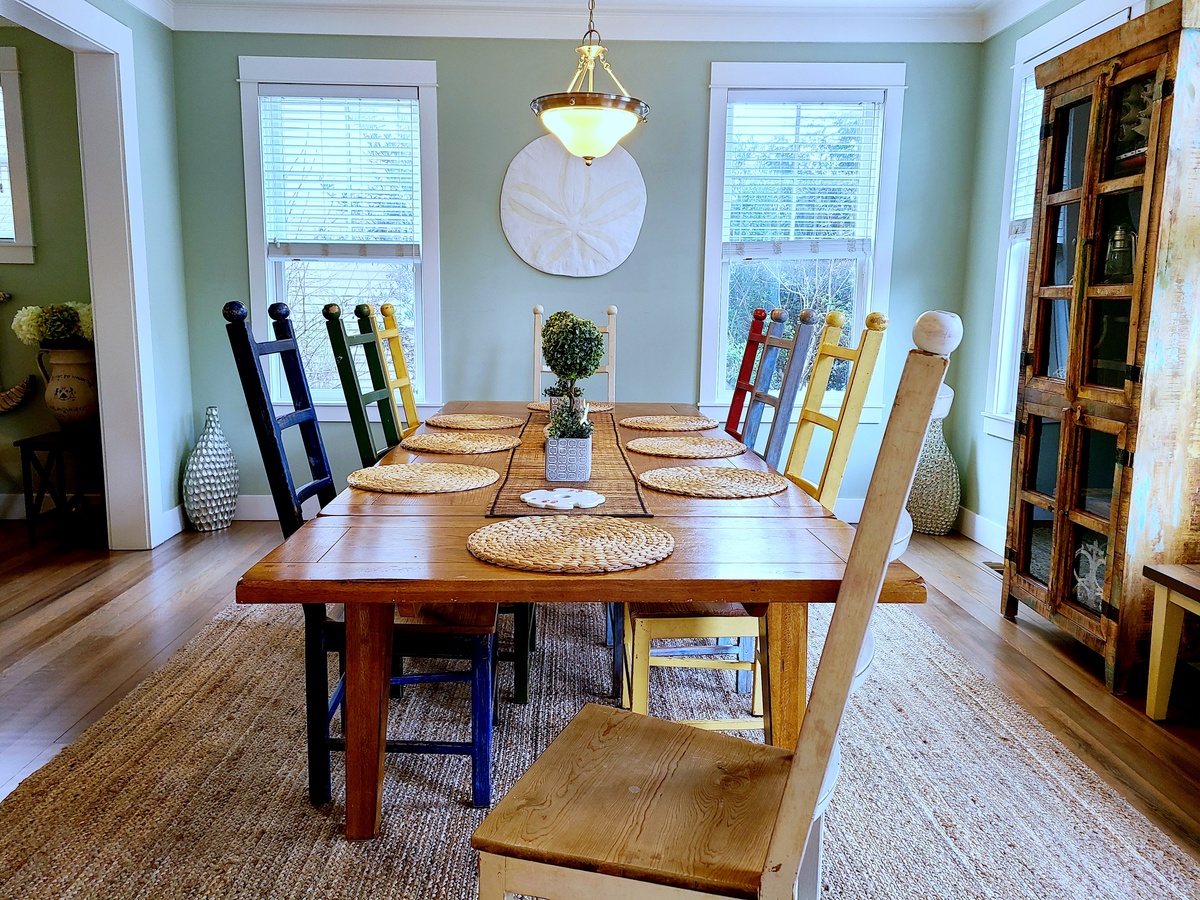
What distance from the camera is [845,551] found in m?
1.46

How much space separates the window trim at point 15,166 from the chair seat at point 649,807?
4.52 meters

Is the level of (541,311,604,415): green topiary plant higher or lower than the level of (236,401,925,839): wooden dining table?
higher

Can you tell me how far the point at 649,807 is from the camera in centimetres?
114

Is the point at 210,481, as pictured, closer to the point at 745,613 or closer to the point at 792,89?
the point at 745,613

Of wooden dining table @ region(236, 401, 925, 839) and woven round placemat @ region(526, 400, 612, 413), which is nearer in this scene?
wooden dining table @ region(236, 401, 925, 839)

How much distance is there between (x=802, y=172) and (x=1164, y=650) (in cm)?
286

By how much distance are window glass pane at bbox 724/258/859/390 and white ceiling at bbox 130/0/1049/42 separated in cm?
110

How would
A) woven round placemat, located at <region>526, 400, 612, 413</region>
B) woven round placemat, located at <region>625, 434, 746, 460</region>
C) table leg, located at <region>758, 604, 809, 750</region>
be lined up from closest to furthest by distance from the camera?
table leg, located at <region>758, 604, 809, 750</region>, woven round placemat, located at <region>625, 434, 746, 460</region>, woven round placemat, located at <region>526, 400, 612, 413</region>

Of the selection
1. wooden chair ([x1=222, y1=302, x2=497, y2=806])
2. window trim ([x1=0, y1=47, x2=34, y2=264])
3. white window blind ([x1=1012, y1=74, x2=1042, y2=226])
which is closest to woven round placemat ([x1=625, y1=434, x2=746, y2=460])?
wooden chair ([x1=222, y1=302, x2=497, y2=806])

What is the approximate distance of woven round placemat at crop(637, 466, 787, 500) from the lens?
1.90 m

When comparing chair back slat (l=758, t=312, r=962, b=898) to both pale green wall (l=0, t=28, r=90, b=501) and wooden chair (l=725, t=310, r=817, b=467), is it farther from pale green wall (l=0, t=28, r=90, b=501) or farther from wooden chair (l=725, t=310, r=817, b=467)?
pale green wall (l=0, t=28, r=90, b=501)

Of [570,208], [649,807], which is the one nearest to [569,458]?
[649,807]

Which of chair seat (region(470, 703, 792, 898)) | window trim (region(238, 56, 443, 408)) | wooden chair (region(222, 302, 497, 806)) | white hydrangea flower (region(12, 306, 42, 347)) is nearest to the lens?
chair seat (region(470, 703, 792, 898))

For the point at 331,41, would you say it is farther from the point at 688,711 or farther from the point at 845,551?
the point at 845,551
